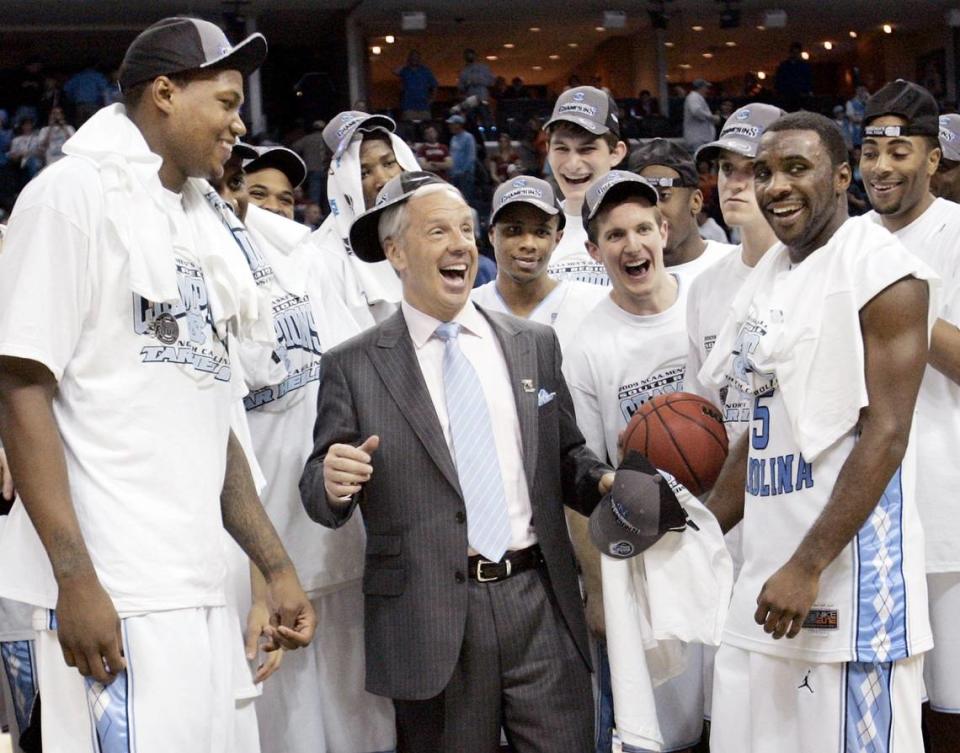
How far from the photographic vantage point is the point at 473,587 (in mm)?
3459

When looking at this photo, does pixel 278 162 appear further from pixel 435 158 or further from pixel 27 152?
pixel 27 152

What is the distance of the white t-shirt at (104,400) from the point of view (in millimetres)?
2602

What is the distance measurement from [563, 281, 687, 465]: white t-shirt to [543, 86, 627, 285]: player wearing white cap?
36.9 inches

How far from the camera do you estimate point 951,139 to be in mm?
5281

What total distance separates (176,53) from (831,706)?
6.84 feet

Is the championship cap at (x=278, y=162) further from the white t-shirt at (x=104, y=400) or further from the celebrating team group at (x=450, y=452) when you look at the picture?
the white t-shirt at (x=104, y=400)

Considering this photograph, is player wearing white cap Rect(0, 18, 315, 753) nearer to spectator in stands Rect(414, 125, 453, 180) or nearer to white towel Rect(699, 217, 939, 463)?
white towel Rect(699, 217, 939, 463)

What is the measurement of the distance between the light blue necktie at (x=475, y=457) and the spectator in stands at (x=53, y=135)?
13.7 metres

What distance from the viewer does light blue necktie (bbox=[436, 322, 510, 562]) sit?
344cm

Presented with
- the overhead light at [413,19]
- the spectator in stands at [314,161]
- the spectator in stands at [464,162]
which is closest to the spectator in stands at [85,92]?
the spectator in stands at [314,161]

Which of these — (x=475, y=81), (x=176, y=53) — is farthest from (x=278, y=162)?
(x=475, y=81)

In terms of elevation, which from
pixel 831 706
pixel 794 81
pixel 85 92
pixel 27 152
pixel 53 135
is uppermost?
pixel 794 81

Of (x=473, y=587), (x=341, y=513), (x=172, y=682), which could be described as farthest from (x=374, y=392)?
(x=172, y=682)

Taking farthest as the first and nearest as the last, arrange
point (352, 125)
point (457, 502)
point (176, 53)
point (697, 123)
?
point (697, 123) → point (352, 125) → point (457, 502) → point (176, 53)
